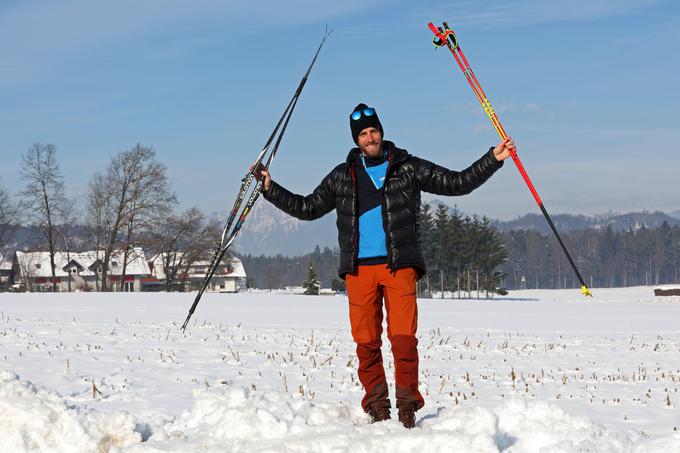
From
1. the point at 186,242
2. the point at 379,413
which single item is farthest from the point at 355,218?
the point at 186,242

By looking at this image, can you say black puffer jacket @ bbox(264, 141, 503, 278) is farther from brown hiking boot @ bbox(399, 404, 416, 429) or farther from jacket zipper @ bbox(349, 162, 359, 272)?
brown hiking boot @ bbox(399, 404, 416, 429)

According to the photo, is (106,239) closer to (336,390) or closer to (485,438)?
(336,390)

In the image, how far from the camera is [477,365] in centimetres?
1284

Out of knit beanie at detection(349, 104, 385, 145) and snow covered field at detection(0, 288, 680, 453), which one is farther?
knit beanie at detection(349, 104, 385, 145)

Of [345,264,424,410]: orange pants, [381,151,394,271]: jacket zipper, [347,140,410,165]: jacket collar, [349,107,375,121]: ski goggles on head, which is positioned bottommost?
[345,264,424,410]: orange pants

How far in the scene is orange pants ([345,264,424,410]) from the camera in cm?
623

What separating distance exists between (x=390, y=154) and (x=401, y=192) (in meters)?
0.35

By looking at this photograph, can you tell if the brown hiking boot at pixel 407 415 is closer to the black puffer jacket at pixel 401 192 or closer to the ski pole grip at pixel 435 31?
the black puffer jacket at pixel 401 192

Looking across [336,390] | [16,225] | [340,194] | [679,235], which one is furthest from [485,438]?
[679,235]

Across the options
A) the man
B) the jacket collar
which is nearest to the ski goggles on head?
the man

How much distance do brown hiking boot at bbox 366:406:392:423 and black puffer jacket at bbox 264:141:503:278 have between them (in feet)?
3.60

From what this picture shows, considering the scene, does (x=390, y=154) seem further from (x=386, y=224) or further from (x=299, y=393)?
(x=299, y=393)

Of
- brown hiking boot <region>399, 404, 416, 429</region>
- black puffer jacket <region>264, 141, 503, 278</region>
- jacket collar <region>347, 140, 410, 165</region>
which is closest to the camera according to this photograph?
brown hiking boot <region>399, 404, 416, 429</region>

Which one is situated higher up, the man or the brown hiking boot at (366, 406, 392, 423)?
the man
